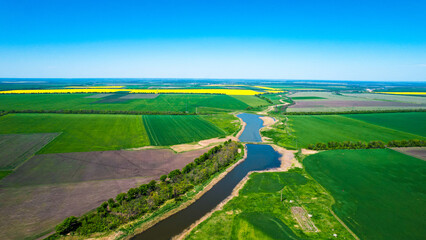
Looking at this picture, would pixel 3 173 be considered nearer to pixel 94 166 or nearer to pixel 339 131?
pixel 94 166

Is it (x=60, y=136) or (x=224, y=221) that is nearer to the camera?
(x=224, y=221)

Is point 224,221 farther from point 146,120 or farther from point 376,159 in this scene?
point 146,120

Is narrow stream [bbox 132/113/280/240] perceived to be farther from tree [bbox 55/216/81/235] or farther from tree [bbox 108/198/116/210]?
tree [bbox 55/216/81/235]

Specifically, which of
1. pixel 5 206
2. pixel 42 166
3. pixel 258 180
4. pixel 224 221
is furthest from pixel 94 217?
pixel 258 180

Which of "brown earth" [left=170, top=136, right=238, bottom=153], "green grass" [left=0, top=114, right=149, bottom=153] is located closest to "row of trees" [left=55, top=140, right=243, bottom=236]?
"brown earth" [left=170, top=136, right=238, bottom=153]

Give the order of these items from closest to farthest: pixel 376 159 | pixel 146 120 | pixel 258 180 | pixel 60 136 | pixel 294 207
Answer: pixel 294 207
pixel 258 180
pixel 376 159
pixel 60 136
pixel 146 120

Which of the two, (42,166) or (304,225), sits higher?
(42,166)
